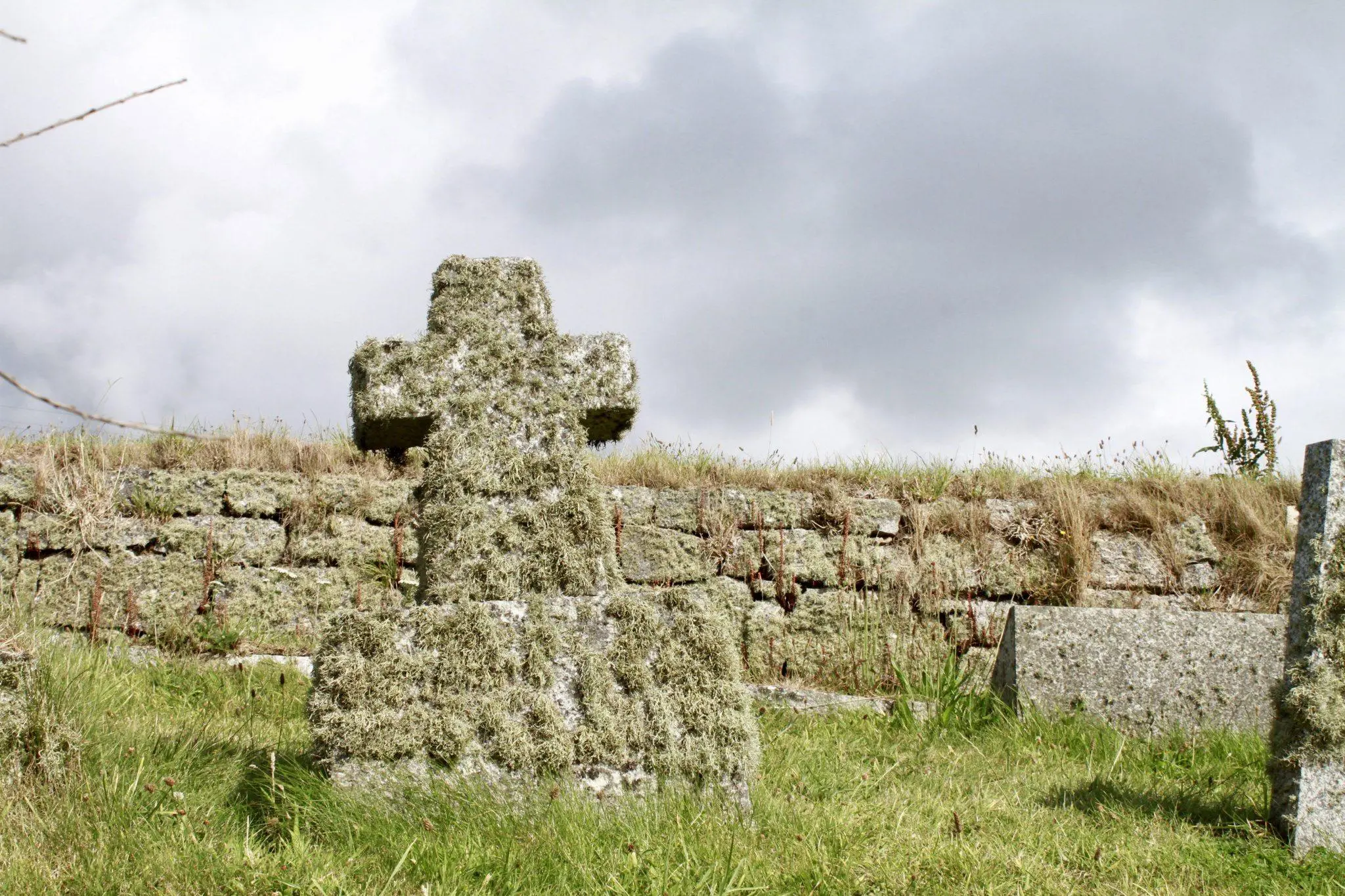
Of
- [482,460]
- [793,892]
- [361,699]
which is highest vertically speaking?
[482,460]

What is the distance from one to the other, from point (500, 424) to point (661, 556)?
3530mm

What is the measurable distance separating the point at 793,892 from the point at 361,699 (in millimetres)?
1590

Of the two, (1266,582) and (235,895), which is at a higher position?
(1266,582)

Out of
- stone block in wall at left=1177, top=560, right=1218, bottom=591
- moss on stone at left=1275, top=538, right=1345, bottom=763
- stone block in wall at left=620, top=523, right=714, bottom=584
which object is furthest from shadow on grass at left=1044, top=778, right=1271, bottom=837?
stone block in wall at left=1177, top=560, right=1218, bottom=591

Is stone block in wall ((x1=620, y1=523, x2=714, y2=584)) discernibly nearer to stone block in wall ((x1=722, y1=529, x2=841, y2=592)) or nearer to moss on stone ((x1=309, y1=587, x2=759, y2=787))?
stone block in wall ((x1=722, y1=529, x2=841, y2=592))

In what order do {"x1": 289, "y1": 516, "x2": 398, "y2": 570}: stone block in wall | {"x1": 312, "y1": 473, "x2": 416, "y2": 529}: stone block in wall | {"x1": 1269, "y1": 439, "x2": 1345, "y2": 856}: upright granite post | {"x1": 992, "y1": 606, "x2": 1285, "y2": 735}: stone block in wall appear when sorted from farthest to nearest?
{"x1": 312, "y1": 473, "x2": 416, "y2": 529}: stone block in wall
{"x1": 289, "y1": 516, "x2": 398, "y2": 570}: stone block in wall
{"x1": 992, "y1": 606, "x2": 1285, "y2": 735}: stone block in wall
{"x1": 1269, "y1": 439, "x2": 1345, "y2": 856}: upright granite post

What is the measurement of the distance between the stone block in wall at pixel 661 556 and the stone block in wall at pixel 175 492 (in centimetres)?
305

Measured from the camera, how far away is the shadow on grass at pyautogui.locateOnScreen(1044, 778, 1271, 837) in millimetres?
4031

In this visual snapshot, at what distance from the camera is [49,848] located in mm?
3061

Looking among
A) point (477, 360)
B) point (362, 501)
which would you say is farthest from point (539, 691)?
point (362, 501)

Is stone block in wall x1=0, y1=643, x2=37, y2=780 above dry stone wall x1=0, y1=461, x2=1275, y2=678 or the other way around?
the other way around

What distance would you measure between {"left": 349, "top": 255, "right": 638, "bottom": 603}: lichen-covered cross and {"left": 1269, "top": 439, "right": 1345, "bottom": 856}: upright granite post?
110 inches

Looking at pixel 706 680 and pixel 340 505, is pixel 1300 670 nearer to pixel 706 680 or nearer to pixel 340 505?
pixel 706 680

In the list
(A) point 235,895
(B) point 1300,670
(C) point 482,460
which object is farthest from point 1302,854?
(A) point 235,895
